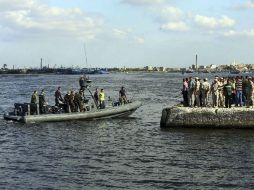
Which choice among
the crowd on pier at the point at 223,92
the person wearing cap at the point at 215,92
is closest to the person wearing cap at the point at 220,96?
the crowd on pier at the point at 223,92

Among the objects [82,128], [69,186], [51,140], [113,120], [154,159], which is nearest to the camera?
[69,186]

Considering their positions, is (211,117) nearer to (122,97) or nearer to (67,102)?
(67,102)

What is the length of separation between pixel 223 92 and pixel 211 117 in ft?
4.90

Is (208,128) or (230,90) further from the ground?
(230,90)

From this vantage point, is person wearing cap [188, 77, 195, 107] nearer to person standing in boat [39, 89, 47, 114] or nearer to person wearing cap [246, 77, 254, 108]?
person wearing cap [246, 77, 254, 108]

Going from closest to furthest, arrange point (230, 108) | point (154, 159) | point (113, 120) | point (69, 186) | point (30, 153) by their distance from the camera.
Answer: point (69, 186) < point (154, 159) < point (30, 153) < point (230, 108) < point (113, 120)

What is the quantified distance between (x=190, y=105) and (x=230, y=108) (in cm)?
238

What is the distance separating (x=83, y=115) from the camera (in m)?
31.4

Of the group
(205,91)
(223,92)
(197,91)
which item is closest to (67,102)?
(197,91)

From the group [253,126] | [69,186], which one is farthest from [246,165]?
[253,126]

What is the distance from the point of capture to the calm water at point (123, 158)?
15.9 meters

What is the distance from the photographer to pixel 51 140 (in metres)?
Answer: 24.2

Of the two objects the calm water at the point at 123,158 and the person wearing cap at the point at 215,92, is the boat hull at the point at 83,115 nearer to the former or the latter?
the calm water at the point at 123,158

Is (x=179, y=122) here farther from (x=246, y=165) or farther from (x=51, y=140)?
(x=246, y=165)
